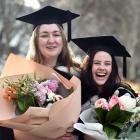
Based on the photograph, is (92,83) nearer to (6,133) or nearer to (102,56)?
(102,56)

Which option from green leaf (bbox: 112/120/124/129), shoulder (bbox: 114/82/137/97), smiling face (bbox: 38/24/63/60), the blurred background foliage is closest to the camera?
green leaf (bbox: 112/120/124/129)

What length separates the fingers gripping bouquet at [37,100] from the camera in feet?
14.8

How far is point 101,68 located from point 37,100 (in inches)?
26.5

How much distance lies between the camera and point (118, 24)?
108 feet

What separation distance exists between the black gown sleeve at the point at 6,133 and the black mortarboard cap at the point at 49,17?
3.92ft

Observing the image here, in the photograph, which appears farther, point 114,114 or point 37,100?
point 37,100

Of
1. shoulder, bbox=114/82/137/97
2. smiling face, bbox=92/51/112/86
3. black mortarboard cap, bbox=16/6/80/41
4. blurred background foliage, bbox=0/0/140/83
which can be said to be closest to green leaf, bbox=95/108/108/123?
shoulder, bbox=114/82/137/97

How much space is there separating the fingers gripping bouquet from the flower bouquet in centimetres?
15

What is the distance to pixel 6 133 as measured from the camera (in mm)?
4828

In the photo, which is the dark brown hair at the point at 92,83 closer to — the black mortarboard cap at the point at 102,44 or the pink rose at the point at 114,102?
the black mortarboard cap at the point at 102,44

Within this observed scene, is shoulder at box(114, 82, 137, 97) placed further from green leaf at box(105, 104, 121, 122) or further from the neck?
the neck

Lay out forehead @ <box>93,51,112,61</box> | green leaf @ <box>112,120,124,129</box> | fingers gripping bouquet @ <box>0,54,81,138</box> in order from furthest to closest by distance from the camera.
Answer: forehead @ <box>93,51,112,61</box> → fingers gripping bouquet @ <box>0,54,81,138</box> → green leaf @ <box>112,120,124,129</box>

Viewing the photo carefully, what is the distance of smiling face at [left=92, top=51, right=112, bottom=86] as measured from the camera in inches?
198

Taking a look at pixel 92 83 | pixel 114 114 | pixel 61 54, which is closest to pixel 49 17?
pixel 61 54
